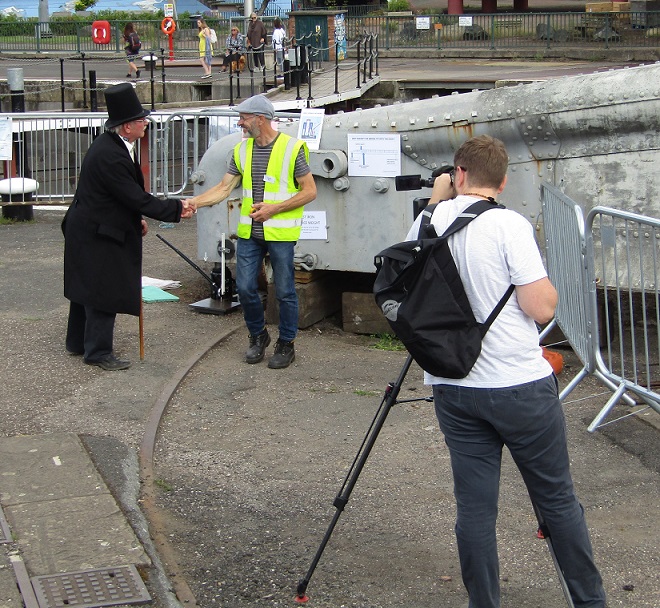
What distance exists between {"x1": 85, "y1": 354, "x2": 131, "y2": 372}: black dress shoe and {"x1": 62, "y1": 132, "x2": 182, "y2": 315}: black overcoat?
36cm

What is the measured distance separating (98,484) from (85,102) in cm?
2005

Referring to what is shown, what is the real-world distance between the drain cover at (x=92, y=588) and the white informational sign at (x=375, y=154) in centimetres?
402

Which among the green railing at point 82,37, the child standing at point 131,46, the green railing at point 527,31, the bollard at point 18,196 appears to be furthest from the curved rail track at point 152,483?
the green railing at point 82,37

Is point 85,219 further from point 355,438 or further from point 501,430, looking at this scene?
point 501,430

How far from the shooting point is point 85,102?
23.5 meters

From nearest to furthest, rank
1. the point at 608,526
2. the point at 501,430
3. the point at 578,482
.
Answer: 1. the point at 501,430
2. the point at 608,526
3. the point at 578,482

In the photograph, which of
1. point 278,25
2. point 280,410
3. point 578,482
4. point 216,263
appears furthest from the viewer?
point 278,25

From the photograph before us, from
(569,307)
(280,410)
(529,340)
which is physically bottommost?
(280,410)

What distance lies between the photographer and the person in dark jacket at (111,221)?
6.30 meters

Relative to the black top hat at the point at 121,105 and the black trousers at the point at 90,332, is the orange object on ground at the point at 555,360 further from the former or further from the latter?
the black top hat at the point at 121,105

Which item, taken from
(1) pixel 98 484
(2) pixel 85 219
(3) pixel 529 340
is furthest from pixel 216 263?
(3) pixel 529 340

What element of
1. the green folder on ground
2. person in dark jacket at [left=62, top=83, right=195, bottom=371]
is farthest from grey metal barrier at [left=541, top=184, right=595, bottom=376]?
the green folder on ground

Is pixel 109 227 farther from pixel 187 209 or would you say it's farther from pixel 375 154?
pixel 375 154

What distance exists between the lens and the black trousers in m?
6.56
